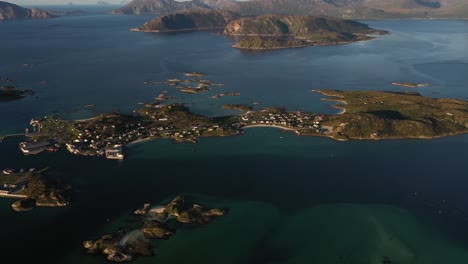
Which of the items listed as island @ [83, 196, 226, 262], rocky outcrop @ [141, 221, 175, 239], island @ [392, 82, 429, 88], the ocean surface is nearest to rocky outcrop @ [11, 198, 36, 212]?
the ocean surface

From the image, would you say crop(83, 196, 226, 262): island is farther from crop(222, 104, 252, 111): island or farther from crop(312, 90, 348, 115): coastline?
crop(312, 90, 348, 115): coastline

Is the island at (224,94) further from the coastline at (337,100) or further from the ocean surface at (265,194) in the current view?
the coastline at (337,100)

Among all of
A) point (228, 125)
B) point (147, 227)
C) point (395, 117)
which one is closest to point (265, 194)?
point (147, 227)

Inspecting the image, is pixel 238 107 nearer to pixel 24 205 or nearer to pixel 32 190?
pixel 32 190

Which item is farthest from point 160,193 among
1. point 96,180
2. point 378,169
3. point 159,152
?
point 378,169

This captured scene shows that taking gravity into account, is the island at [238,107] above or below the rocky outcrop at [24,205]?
above

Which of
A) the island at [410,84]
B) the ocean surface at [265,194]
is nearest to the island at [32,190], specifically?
the ocean surface at [265,194]

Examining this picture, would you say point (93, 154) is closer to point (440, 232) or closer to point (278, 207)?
point (278, 207)
